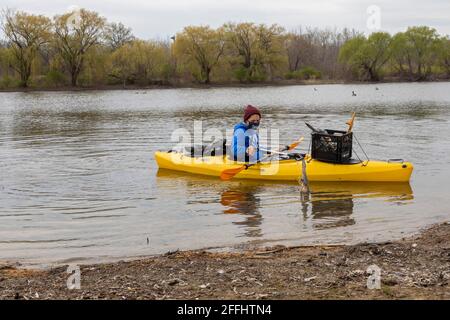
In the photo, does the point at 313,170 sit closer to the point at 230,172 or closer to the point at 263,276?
the point at 230,172

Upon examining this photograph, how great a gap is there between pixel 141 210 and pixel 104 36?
6796 cm

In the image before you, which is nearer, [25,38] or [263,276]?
[263,276]

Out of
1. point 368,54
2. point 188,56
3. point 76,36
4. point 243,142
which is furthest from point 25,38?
point 243,142

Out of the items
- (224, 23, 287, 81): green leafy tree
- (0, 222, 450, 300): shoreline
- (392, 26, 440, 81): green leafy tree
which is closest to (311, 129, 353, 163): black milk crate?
(0, 222, 450, 300): shoreline

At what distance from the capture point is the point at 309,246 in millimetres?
7750

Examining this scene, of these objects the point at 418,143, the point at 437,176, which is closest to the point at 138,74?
the point at 418,143

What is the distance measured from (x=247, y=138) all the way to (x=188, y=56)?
6660cm

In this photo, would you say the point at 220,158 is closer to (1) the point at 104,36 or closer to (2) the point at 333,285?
(2) the point at 333,285

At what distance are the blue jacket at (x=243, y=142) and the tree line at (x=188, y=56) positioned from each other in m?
60.3

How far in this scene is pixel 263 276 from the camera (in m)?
5.91

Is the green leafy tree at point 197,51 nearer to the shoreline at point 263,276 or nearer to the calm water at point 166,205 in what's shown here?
the calm water at point 166,205

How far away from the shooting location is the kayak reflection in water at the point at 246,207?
932cm
